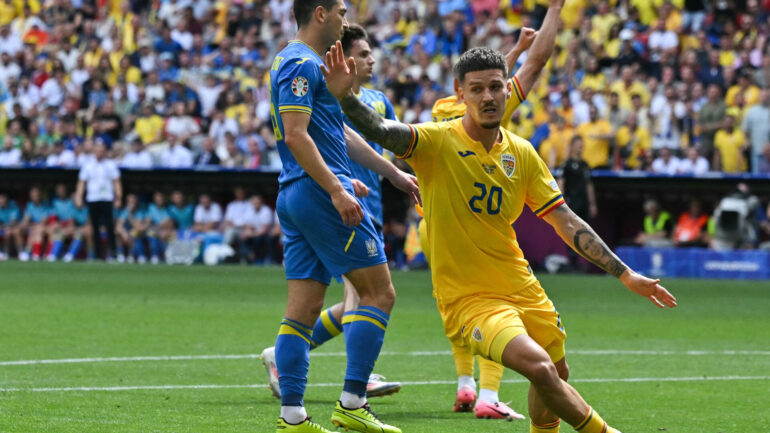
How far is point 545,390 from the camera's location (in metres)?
5.63

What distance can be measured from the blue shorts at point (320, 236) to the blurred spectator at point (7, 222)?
22.4m

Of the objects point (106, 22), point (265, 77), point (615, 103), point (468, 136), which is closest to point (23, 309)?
point (468, 136)

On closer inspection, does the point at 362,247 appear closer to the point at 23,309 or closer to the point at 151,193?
the point at 23,309

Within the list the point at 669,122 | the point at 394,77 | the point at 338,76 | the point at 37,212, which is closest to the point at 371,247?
the point at 338,76

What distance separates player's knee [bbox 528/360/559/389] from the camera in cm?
557

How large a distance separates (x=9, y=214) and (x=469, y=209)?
932 inches

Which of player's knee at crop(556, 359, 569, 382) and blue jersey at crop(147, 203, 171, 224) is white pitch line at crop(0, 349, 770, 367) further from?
blue jersey at crop(147, 203, 171, 224)

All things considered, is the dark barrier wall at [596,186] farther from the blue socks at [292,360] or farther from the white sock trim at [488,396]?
the blue socks at [292,360]

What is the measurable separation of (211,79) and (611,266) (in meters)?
23.3

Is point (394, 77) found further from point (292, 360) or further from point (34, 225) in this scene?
point (292, 360)

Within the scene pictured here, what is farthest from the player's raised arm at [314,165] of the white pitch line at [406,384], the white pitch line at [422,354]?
the white pitch line at [422,354]

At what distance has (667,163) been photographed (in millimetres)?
22375

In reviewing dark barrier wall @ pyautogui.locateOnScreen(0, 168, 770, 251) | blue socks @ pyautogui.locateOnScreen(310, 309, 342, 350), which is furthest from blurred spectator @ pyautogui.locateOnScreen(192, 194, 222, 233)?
blue socks @ pyautogui.locateOnScreen(310, 309, 342, 350)

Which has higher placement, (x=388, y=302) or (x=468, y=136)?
(x=468, y=136)
